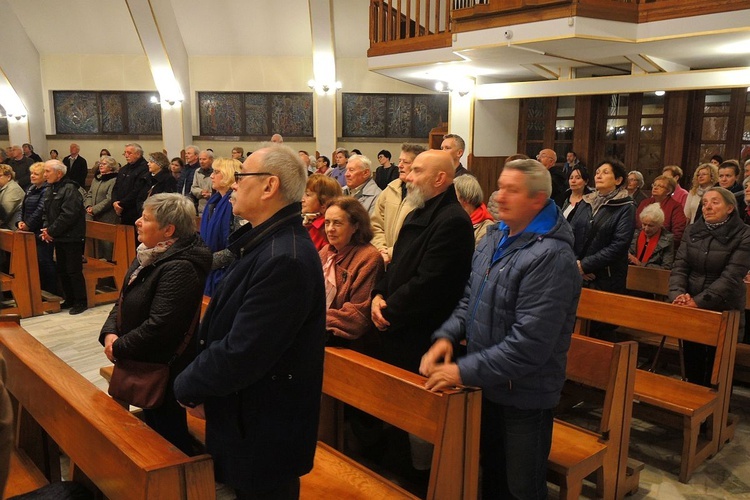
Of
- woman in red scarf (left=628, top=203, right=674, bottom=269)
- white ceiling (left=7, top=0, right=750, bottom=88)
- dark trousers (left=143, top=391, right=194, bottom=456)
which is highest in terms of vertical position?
Answer: white ceiling (left=7, top=0, right=750, bottom=88)

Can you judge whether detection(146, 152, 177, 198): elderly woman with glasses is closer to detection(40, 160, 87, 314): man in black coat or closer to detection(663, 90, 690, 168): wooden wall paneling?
detection(40, 160, 87, 314): man in black coat

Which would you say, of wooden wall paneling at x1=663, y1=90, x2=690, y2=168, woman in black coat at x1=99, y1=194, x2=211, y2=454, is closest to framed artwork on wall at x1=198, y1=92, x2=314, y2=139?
wooden wall paneling at x1=663, y1=90, x2=690, y2=168

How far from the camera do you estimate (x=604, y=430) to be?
2.88 metres

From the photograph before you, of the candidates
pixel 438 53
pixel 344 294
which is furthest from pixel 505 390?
pixel 438 53

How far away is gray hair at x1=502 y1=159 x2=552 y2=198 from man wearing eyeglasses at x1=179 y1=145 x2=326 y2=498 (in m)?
0.84

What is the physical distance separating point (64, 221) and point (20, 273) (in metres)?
0.69

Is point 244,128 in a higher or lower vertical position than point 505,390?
higher

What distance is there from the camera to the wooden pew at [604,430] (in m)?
2.76

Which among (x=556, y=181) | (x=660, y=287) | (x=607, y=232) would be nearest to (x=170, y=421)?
(x=607, y=232)

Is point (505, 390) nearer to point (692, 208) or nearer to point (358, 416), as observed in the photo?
point (358, 416)

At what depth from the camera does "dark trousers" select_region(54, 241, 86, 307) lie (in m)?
6.41

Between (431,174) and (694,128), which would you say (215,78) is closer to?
(694,128)

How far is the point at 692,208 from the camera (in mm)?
6562

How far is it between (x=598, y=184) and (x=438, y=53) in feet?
16.2
